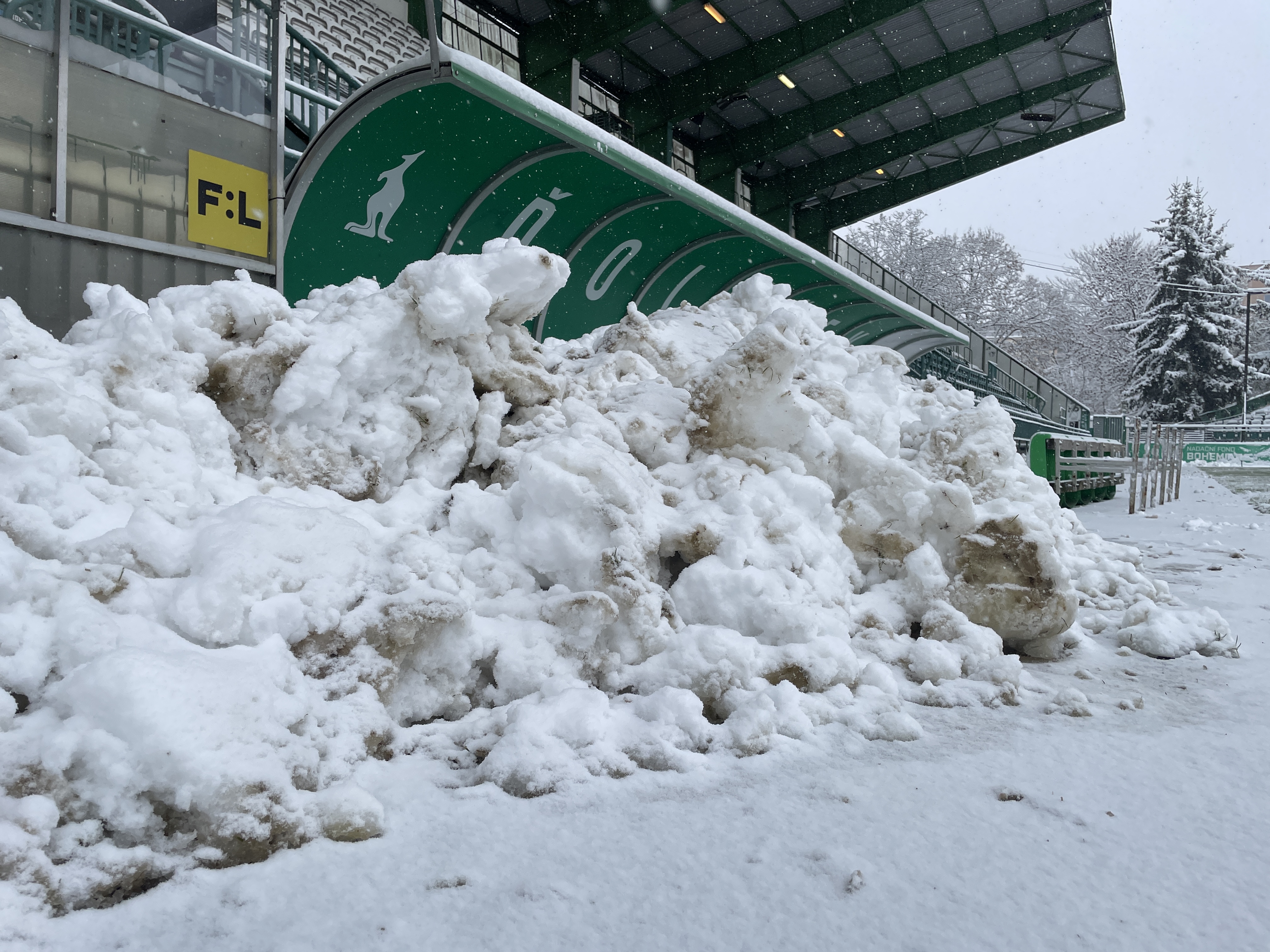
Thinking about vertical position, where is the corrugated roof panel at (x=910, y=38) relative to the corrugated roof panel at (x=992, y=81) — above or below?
below

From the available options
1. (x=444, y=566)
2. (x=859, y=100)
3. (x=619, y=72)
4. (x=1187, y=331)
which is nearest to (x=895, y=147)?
(x=859, y=100)

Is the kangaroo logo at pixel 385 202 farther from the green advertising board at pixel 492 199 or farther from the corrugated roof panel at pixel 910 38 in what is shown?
the corrugated roof panel at pixel 910 38

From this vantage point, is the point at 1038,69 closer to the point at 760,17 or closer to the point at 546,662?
the point at 760,17

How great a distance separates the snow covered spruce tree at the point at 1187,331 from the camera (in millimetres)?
29609

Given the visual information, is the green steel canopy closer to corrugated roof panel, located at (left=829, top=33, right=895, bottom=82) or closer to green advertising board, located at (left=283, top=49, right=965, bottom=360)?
corrugated roof panel, located at (left=829, top=33, right=895, bottom=82)

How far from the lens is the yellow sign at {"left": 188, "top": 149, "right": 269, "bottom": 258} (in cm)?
516

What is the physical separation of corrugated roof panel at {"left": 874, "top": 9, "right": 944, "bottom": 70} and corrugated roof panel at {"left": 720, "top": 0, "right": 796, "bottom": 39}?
1.59 meters

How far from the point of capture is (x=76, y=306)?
4586mm

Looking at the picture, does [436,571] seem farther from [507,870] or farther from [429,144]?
[429,144]

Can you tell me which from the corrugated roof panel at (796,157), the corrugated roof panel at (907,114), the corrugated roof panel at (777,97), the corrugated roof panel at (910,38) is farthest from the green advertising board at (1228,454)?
the corrugated roof panel at (777,97)

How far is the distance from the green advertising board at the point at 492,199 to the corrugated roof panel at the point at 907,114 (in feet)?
30.6

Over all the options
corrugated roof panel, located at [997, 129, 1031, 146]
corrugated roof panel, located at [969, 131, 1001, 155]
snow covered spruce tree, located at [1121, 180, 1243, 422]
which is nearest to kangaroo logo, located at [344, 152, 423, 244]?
corrugated roof panel, located at [997, 129, 1031, 146]

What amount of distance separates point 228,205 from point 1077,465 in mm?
9357

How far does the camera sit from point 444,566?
2193mm
